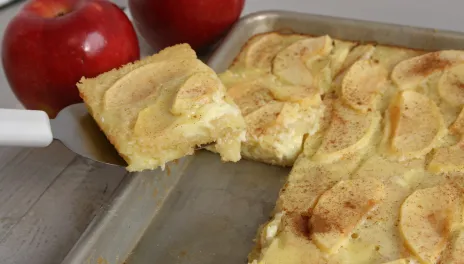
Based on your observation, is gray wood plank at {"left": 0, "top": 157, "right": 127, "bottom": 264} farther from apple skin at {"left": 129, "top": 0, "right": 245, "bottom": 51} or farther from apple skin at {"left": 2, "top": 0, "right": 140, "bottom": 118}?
apple skin at {"left": 129, "top": 0, "right": 245, "bottom": 51}

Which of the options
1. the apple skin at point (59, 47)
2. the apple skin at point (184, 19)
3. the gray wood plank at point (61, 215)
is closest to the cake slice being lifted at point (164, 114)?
the apple skin at point (59, 47)

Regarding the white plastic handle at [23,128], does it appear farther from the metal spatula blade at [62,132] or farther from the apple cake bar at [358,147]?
the apple cake bar at [358,147]

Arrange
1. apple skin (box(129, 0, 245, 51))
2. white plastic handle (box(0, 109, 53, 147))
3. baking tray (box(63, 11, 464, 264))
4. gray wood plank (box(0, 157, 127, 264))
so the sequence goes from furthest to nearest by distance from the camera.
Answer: apple skin (box(129, 0, 245, 51))
gray wood plank (box(0, 157, 127, 264))
baking tray (box(63, 11, 464, 264))
white plastic handle (box(0, 109, 53, 147))

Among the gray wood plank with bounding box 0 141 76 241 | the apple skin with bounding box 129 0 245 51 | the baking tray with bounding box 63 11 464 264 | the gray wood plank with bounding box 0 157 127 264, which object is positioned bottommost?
the gray wood plank with bounding box 0 141 76 241

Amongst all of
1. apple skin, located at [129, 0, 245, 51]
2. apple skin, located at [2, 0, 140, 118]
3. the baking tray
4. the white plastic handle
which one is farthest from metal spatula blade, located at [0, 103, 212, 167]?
apple skin, located at [129, 0, 245, 51]

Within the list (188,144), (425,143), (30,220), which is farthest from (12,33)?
(425,143)

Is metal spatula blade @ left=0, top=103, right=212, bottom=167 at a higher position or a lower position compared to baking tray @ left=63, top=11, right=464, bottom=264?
higher
